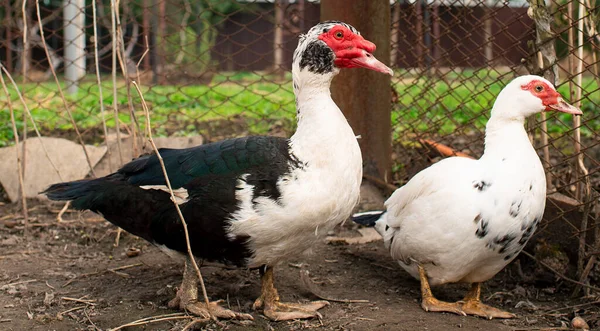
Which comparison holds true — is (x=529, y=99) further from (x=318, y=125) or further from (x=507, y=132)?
(x=318, y=125)

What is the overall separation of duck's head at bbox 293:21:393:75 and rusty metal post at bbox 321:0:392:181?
139 cm

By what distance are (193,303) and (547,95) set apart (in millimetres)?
1764

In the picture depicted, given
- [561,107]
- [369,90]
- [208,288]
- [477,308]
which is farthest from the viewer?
[369,90]

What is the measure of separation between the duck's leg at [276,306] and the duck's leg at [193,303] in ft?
0.38

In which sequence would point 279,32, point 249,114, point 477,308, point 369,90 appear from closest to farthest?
point 477,308 < point 369,90 < point 249,114 < point 279,32

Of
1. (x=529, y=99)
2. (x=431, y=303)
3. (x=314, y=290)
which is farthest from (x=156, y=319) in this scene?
(x=529, y=99)

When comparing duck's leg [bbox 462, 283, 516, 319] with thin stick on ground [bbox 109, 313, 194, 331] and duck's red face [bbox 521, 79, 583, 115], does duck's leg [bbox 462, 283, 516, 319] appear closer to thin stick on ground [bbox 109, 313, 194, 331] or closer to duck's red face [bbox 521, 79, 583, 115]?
duck's red face [bbox 521, 79, 583, 115]

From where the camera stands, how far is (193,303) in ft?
10.7

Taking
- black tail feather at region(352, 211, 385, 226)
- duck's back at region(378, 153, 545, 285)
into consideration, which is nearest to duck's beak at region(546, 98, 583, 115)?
duck's back at region(378, 153, 545, 285)

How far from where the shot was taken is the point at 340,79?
15.3 feet

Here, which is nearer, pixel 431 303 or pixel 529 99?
pixel 529 99

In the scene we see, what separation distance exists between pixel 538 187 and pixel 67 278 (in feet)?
7.34

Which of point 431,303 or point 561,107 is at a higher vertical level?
point 561,107

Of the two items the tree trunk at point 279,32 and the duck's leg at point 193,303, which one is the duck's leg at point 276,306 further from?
the tree trunk at point 279,32
